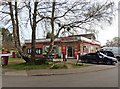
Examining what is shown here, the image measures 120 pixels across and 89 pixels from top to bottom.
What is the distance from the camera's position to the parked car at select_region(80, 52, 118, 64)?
1090 inches

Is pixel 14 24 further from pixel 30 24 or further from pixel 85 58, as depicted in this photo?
pixel 85 58

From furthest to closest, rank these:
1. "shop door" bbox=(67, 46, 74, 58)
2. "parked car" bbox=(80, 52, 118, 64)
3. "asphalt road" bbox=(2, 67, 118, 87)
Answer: "shop door" bbox=(67, 46, 74, 58) < "parked car" bbox=(80, 52, 118, 64) < "asphalt road" bbox=(2, 67, 118, 87)

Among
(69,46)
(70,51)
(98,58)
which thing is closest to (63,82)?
(98,58)

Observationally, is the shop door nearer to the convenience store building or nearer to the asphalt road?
the convenience store building

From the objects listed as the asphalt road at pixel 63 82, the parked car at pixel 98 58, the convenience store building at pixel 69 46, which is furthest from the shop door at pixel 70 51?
the asphalt road at pixel 63 82

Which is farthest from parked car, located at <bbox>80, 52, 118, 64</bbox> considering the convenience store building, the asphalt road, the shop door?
the asphalt road

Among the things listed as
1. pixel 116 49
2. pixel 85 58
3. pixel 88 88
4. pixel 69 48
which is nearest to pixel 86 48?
pixel 69 48

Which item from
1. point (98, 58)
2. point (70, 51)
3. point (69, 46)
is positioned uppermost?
point (69, 46)

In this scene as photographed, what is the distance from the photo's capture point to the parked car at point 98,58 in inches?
1090

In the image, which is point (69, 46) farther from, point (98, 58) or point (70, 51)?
point (98, 58)

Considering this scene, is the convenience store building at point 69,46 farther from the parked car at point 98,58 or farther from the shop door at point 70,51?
the parked car at point 98,58

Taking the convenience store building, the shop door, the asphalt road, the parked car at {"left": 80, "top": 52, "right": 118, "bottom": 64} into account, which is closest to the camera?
the asphalt road

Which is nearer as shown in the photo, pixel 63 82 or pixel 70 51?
pixel 63 82

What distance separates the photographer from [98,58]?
29250 millimetres
